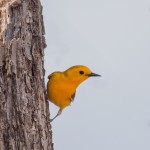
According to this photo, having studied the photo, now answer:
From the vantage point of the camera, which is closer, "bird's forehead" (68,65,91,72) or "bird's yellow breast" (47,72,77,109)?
"bird's yellow breast" (47,72,77,109)

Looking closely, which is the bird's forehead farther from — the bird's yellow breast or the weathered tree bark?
the weathered tree bark

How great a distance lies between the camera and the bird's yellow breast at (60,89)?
493 centimetres

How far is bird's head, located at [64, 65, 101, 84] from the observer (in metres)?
5.07

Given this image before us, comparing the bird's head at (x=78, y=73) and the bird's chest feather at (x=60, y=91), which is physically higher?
the bird's head at (x=78, y=73)

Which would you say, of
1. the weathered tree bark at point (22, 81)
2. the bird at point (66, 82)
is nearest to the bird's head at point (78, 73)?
the bird at point (66, 82)

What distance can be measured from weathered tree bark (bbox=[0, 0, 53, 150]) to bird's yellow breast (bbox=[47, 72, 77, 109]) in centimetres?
45

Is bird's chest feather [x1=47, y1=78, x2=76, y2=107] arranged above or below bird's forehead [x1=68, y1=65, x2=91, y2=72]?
below

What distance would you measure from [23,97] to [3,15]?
906 millimetres

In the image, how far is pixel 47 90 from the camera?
4.90 meters

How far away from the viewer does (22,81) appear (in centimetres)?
402

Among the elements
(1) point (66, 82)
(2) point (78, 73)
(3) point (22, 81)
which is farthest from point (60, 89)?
(3) point (22, 81)

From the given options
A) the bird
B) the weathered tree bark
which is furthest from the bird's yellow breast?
the weathered tree bark

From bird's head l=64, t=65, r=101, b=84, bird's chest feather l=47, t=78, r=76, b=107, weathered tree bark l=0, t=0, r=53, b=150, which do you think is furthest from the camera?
bird's head l=64, t=65, r=101, b=84

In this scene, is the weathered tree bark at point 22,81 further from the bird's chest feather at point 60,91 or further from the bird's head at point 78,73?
the bird's head at point 78,73
